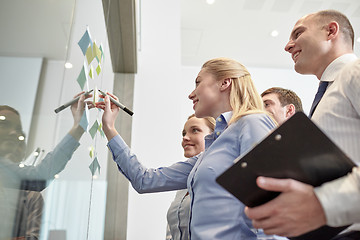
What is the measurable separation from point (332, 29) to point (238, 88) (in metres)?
0.37

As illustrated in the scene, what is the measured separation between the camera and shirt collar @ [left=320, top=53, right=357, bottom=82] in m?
1.12

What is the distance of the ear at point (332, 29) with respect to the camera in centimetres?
126

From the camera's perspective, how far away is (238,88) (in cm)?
135

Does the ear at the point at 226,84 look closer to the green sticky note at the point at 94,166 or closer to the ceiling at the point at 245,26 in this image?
the green sticky note at the point at 94,166

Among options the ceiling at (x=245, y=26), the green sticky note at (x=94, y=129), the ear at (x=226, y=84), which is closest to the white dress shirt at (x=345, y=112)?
the ear at (x=226, y=84)

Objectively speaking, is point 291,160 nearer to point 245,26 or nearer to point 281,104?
point 281,104

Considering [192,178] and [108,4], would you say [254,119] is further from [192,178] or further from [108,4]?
[108,4]

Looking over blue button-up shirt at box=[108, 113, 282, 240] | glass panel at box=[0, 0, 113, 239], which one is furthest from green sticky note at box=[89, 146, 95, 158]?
blue button-up shirt at box=[108, 113, 282, 240]

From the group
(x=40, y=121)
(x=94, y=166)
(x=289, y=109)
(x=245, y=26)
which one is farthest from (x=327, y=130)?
(x=245, y=26)

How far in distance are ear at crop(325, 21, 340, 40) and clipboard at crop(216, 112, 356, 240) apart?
80cm

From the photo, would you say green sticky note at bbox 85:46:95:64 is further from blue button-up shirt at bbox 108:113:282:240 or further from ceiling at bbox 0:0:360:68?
ceiling at bbox 0:0:360:68

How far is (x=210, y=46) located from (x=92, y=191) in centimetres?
305

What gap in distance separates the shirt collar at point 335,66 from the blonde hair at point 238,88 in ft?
0.72

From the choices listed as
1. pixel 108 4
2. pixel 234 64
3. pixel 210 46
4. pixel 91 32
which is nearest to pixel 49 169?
pixel 91 32
